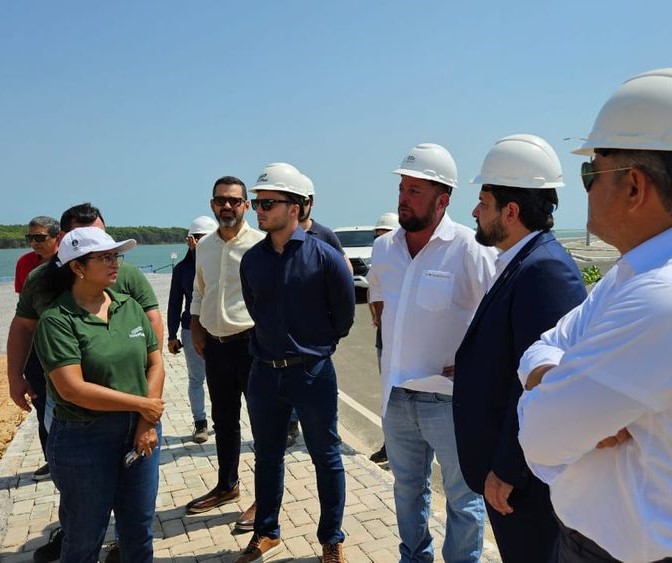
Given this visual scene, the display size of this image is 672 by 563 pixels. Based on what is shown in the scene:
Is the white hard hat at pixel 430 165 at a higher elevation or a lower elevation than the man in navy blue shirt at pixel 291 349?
higher

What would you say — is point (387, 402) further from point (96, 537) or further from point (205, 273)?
point (205, 273)

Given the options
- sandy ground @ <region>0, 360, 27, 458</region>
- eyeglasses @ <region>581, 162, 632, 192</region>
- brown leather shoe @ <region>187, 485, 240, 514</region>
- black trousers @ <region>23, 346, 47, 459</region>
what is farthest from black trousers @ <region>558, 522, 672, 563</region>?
sandy ground @ <region>0, 360, 27, 458</region>

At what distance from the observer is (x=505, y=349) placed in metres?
2.06

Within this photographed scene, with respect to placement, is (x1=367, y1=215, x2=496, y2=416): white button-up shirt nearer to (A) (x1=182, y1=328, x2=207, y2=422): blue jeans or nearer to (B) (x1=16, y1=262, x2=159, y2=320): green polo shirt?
(B) (x1=16, y1=262, x2=159, y2=320): green polo shirt

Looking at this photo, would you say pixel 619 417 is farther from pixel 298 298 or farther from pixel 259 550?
pixel 259 550

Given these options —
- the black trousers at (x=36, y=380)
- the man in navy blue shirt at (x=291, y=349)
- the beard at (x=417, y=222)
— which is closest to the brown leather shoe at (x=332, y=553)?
the man in navy blue shirt at (x=291, y=349)

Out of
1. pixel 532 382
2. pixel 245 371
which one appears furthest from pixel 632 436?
pixel 245 371

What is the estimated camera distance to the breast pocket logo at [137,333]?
271cm

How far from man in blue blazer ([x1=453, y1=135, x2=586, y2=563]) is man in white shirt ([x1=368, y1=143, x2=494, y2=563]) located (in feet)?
1.85

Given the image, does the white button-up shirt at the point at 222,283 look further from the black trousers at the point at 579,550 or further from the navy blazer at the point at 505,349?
the black trousers at the point at 579,550

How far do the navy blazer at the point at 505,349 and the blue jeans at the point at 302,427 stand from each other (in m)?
1.19

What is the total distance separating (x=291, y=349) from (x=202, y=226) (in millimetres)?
3444

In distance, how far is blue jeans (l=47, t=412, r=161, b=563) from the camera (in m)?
2.50

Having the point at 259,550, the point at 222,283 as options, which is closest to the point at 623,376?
the point at 259,550
